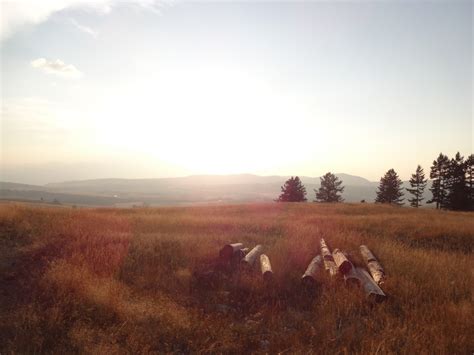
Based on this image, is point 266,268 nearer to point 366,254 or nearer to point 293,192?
point 366,254

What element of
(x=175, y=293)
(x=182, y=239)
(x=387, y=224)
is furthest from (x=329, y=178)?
(x=175, y=293)

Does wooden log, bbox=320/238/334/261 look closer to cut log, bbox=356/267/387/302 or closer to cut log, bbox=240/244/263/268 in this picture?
cut log, bbox=356/267/387/302

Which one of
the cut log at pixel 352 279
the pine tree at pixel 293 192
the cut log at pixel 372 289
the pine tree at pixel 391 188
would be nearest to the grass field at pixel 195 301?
the cut log at pixel 372 289

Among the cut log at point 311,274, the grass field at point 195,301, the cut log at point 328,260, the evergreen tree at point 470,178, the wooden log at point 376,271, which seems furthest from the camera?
the evergreen tree at point 470,178

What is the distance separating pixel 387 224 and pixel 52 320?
56.2 ft

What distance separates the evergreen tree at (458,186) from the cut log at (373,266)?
155 feet

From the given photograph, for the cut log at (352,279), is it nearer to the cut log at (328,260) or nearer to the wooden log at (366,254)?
the cut log at (328,260)

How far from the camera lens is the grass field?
238 inches

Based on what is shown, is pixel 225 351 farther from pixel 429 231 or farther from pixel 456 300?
pixel 429 231

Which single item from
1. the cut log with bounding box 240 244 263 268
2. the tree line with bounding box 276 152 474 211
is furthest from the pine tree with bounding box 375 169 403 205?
the cut log with bounding box 240 244 263 268

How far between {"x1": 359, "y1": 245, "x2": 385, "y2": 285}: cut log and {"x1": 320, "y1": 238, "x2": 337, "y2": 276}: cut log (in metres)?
1.10

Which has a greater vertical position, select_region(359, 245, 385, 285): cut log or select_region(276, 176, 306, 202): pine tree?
select_region(276, 176, 306, 202): pine tree

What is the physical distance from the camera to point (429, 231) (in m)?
16.3

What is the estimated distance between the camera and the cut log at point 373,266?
9.24 meters
